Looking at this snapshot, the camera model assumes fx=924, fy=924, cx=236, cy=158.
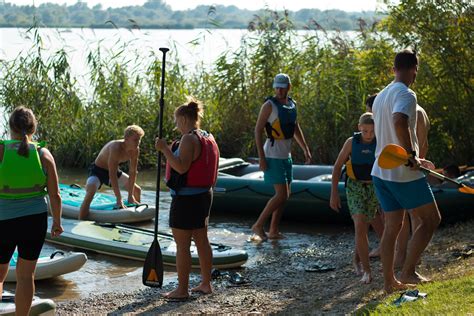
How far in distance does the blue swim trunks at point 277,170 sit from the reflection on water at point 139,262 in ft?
2.18

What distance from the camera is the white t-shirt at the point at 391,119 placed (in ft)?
19.0

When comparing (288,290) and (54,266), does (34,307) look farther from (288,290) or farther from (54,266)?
(288,290)

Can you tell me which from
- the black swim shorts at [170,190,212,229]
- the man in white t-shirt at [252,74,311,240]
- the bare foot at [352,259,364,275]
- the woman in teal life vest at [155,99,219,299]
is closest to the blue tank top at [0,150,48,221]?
the woman in teal life vest at [155,99,219,299]

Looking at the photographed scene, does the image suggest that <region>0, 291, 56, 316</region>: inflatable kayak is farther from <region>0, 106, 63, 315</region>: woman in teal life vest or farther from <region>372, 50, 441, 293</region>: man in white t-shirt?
<region>372, 50, 441, 293</region>: man in white t-shirt

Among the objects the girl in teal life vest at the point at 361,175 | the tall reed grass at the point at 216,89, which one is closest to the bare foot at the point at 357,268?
the girl in teal life vest at the point at 361,175

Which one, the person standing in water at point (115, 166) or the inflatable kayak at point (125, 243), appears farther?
the person standing in water at point (115, 166)

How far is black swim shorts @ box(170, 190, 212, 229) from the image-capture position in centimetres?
655

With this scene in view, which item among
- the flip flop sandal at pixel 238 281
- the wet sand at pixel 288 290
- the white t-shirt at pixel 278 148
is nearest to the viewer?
the wet sand at pixel 288 290

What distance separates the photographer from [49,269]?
746 centimetres

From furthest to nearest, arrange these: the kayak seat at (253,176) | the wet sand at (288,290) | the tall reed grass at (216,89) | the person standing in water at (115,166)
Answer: the tall reed grass at (216,89)
the kayak seat at (253,176)
the person standing in water at (115,166)
the wet sand at (288,290)

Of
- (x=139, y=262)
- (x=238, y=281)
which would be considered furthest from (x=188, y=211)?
(x=139, y=262)

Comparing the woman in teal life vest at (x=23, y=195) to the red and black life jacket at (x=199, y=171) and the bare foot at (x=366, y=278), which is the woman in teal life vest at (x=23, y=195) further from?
the bare foot at (x=366, y=278)

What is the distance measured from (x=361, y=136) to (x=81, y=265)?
253cm

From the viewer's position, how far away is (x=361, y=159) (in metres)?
6.98
